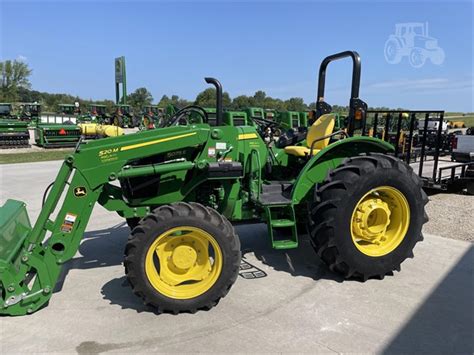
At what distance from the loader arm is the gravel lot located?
3.96 metres

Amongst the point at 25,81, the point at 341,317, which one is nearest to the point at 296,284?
the point at 341,317

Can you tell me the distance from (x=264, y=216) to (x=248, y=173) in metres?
0.48

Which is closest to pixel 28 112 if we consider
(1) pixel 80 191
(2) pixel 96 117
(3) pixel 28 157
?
(2) pixel 96 117

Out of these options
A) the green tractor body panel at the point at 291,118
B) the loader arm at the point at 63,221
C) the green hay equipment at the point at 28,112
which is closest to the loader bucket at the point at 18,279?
the loader arm at the point at 63,221

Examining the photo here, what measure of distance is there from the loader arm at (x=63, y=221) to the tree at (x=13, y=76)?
71.3 metres

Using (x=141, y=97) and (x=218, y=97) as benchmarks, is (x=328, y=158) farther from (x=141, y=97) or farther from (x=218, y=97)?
(x=141, y=97)

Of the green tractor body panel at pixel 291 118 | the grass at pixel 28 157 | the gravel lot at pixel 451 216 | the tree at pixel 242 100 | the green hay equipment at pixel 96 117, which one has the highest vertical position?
the tree at pixel 242 100

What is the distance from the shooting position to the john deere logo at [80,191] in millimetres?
3305

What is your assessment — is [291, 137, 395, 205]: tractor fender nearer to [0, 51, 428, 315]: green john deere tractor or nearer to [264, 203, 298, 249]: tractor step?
[0, 51, 428, 315]: green john deere tractor

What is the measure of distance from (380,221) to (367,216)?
24cm

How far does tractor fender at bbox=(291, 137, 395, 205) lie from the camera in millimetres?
3953

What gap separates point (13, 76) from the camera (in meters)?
67.4

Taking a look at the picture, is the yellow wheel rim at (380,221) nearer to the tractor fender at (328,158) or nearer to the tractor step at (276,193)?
the tractor fender at (328,158)

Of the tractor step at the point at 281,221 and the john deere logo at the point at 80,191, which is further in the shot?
the tractor step at the point at 281,221
